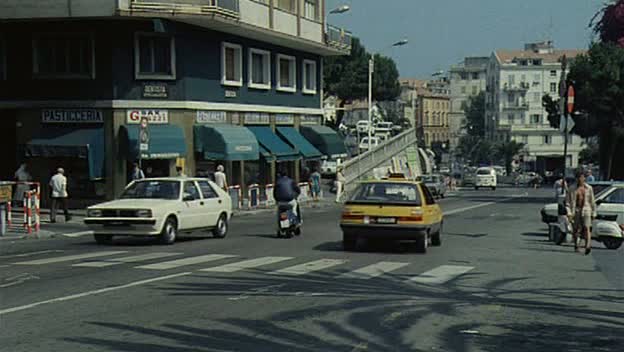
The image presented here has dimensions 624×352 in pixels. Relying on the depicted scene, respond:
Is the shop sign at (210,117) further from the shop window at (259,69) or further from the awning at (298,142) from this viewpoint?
the awning at (298,142)

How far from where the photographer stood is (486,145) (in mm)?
141375

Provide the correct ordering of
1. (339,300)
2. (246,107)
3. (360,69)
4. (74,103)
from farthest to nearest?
(360,69) < (246,107) < (74,103) < (339,300)

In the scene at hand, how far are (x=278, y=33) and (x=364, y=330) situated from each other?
35.5 m

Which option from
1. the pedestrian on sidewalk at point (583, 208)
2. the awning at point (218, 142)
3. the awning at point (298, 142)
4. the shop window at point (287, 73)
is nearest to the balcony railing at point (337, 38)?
the shop window at point (287, 73)

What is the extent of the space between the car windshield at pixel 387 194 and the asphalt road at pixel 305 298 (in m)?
1.11

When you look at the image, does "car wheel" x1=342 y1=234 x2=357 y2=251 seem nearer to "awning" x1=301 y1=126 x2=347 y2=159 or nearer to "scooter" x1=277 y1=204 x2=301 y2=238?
"scooter" x1=277 y1=204 x2=301 y2=238

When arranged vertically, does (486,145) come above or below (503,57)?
below

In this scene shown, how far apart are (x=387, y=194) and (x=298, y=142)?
93.7 ft

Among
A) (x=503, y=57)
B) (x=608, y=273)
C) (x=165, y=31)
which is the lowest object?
(x=608, y=273)

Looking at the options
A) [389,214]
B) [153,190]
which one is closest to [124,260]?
[153,190]

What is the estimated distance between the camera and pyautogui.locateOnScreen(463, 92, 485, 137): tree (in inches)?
6358

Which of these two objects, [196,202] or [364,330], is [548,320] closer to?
[364,330]

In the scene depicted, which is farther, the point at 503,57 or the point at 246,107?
the point at 503,57

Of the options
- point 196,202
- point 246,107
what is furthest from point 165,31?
point 196,202
